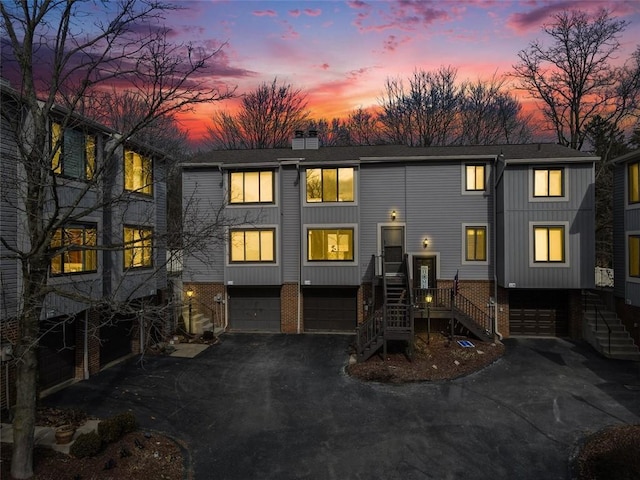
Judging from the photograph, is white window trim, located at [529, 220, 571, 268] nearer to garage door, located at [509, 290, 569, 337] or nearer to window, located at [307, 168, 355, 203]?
garage door, located at [509, 290, 569, 337]

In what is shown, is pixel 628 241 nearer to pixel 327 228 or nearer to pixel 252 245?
pixel 327 228

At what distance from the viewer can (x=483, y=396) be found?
12.7 metres

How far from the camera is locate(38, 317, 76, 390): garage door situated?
12.6 m

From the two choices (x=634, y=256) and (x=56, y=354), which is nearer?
(x=56, y=354)

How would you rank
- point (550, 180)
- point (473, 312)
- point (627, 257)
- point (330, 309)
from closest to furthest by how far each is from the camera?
1. point (627, 257)
2. point (550, 180)
3. point (473, 312)
4. point (330, 309)

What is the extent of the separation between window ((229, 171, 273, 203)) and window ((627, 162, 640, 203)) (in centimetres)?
1668

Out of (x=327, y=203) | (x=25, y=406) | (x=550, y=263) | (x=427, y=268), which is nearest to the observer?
(x=25, y=406)

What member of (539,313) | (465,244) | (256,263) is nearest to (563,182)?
(465,244)

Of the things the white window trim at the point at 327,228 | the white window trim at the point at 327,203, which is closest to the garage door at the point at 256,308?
the white window trim at the point at 327,228

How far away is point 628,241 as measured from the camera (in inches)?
673

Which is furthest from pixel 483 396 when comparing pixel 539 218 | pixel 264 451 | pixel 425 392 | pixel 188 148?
pixel 188 148

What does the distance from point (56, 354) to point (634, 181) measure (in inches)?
934

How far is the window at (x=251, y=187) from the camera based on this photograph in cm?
2095

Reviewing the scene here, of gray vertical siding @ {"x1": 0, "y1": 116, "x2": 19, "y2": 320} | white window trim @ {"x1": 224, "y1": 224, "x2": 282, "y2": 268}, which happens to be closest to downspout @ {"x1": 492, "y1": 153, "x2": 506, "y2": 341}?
white window trim @ {"x1": 224, "y1": 224, "x2": 282, "y2": 268}
